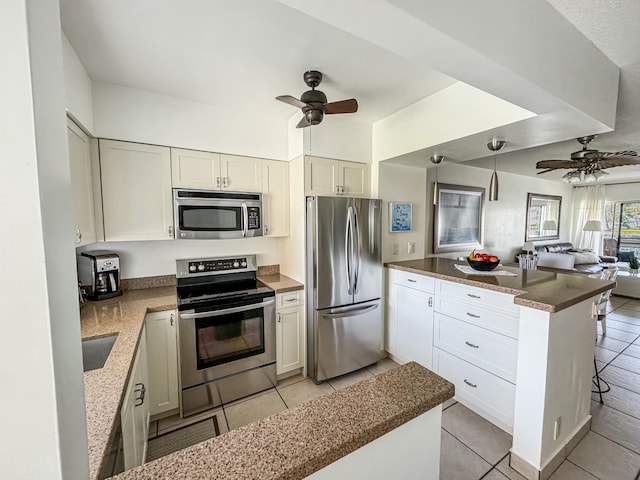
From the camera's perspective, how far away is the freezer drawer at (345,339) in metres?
2.57

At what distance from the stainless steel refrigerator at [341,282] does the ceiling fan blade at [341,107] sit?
75 cm

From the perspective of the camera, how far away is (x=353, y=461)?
0.71m

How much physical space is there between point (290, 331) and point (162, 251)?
4.68ft

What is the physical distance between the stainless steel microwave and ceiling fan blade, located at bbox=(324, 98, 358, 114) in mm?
1067

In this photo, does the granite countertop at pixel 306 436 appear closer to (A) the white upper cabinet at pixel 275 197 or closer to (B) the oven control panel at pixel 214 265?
(A) the white upper cabinet at pixel 275 197

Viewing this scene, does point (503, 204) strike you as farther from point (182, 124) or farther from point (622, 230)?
point (182, 124)

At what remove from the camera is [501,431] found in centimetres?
204

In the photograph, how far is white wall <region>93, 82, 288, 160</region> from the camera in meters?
2.12

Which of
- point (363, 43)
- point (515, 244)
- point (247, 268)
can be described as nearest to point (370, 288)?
point (247, 268)

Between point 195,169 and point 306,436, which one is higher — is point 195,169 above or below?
above

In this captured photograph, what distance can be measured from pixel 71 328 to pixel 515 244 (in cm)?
603

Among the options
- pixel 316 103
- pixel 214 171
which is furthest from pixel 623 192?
pixel 214 171

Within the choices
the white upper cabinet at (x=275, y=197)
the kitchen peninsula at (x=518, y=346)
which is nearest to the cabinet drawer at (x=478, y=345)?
the kitchen peninsula at (x=518, y=346)

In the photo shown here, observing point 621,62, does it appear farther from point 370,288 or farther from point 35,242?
point 35,242
